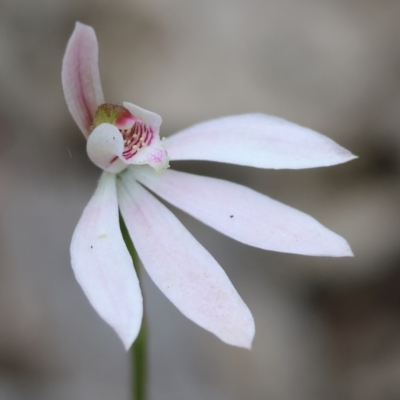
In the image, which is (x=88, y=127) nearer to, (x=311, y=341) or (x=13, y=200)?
(x=13, y=200)

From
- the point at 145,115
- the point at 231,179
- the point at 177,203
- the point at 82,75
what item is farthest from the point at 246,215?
the point at 231,179

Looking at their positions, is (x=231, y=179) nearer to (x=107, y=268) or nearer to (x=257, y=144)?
(x=257, y=144)

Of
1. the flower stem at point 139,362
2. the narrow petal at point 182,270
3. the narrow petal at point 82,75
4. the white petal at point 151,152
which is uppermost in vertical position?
the narrow petal at point 82,75

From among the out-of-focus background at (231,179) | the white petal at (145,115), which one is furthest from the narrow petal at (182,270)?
the out-of-focus background at (231,179)

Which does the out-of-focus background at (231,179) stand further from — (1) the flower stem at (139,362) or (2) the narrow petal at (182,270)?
(2) the narrow petal at (182,270)

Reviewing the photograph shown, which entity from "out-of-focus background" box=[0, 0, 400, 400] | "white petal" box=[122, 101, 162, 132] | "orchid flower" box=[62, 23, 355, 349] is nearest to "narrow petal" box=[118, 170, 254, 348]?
"orchid flower" box=[62, 23, 355, 349]

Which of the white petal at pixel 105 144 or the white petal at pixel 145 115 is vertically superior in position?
the white petal at pixel 145 115

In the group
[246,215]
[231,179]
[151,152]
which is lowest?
[231,179]
